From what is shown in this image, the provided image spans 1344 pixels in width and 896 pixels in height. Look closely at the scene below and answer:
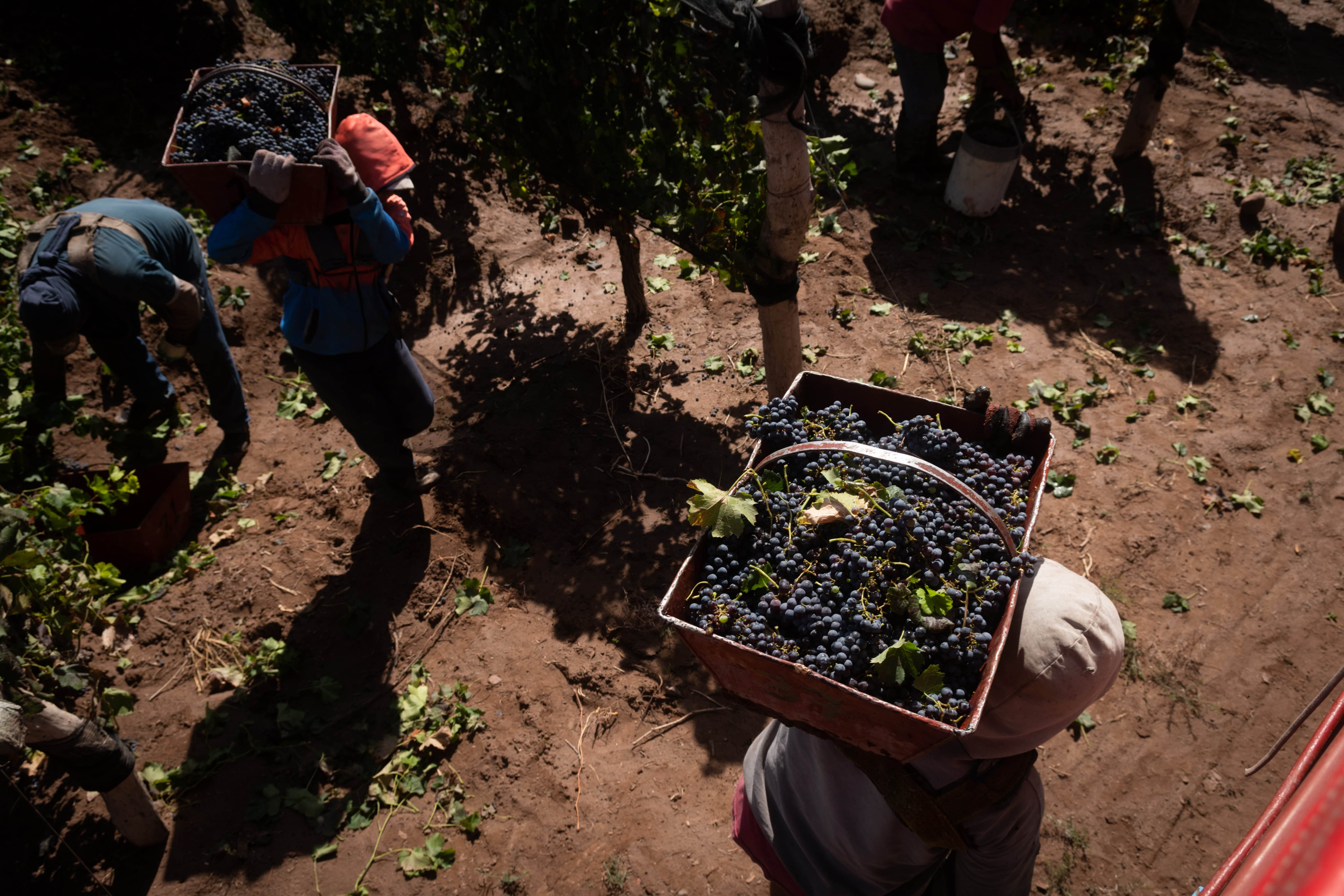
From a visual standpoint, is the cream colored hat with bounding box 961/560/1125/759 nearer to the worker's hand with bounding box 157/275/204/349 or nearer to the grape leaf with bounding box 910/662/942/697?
the grape leaf with bounding box 910/662/942/697

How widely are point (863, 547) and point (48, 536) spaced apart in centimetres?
470

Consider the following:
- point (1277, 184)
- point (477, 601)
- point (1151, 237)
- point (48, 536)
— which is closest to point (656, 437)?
point (477, 601)

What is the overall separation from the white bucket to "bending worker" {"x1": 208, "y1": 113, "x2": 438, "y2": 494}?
521cm

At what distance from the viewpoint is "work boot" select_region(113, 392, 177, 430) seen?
566cm

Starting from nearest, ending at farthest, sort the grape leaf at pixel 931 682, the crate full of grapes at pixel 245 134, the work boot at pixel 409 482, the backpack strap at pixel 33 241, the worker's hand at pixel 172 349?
the grape leaf at pixel 931 682 → the crate full of grapes at pixel 245 134 → the backpack strap at pixel 33 241 → the work boot at pixel 409 482 → the worker's hand at pixel 172 349

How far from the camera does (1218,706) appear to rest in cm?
379

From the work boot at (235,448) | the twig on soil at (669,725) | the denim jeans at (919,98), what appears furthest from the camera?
the denim jeans at (919,98)

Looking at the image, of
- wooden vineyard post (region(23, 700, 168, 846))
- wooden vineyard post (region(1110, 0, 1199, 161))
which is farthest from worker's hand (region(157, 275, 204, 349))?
wooden vineyard post (region(1110, 0, 1199, 161))

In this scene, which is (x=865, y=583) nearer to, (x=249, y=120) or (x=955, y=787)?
(x=955, y=787)

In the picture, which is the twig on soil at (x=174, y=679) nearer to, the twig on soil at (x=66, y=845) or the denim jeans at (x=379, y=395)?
the twig on soil at (x=66, y=845)

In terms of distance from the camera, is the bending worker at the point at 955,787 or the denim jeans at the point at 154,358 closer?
the bending worker at the point at 955,787

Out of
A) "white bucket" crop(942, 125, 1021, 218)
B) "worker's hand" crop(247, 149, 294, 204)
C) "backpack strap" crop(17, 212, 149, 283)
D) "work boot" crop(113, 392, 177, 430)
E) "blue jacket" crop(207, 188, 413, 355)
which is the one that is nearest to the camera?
"worker's hand" crop(247, 149, 294, 204)

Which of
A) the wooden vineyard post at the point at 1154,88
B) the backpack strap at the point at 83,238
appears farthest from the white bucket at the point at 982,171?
the backpack strap at the point at 83,238

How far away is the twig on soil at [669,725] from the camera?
12.4 ft
